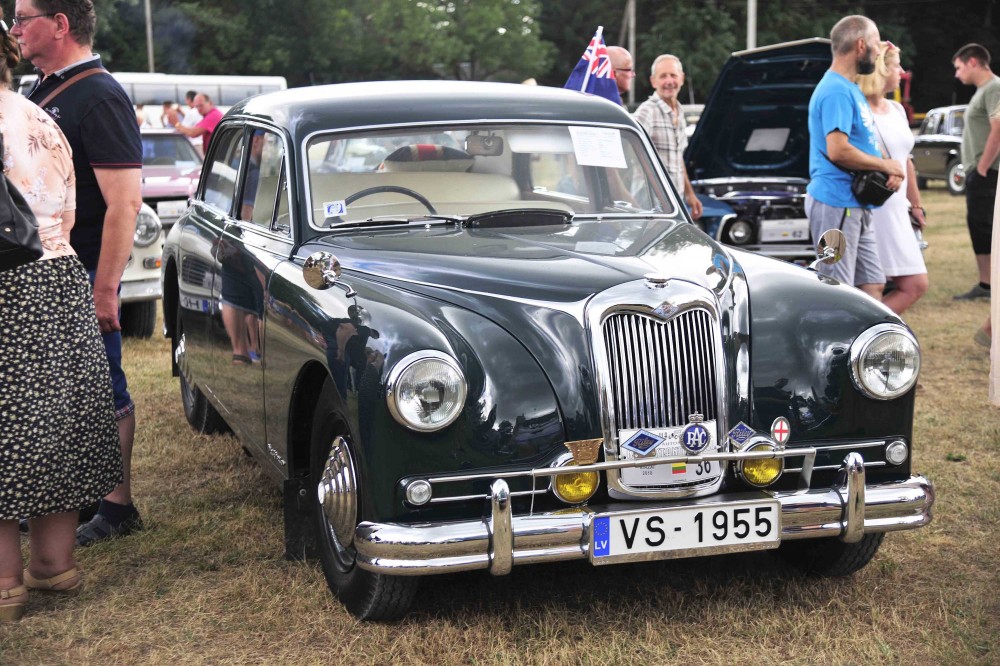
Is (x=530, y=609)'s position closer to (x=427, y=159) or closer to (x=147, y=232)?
(x=427, y=159)

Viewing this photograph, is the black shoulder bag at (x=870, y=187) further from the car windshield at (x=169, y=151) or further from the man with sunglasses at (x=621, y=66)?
the car windshield at (x=169, y=151)

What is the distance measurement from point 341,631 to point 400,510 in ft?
1.81

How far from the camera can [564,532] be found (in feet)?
10.9

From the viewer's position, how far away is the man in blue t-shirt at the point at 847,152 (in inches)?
241

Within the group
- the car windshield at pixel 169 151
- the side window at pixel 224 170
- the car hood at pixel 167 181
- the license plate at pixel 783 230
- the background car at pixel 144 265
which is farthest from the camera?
the car windshield at pixel 169 151

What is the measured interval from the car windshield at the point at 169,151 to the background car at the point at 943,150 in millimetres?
14113

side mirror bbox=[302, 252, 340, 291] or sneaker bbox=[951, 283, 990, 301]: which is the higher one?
side mirror bbox=[302, 252, 340, 291]

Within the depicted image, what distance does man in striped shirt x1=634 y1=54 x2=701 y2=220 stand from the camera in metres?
8.05

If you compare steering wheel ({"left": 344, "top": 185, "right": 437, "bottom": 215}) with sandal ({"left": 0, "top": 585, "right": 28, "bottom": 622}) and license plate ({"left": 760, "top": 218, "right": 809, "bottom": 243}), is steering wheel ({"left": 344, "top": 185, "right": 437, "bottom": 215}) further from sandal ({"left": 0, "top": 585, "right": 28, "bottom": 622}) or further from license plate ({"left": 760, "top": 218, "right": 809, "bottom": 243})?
license plate ({"left": 760, "top": 218, "right": 809, "bottom": 243})

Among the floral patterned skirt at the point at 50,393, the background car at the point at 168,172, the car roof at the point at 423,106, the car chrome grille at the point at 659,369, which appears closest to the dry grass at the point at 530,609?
the floral patterned skirt at the point at 50,393

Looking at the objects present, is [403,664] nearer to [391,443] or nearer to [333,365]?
[391,443]

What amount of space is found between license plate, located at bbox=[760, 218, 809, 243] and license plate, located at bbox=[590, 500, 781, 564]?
6.03 metres

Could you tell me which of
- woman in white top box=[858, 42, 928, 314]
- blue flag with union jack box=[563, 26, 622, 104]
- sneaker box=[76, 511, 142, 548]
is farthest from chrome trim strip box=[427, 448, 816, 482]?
blue flag with union jack box=[563, 26, 622, 104]

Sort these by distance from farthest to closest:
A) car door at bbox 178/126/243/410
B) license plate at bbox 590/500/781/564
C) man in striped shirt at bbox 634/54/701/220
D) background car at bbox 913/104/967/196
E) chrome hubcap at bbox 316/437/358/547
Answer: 1. background car at bbox 913/104/967/196
2. man in striped shirt at bbox 634/54/701/220
3. car door at bbox 178/126/243/410
4. chrome hubcap at bbox 316/437/358/547
5. license plate at bbox 590/500/781/564
